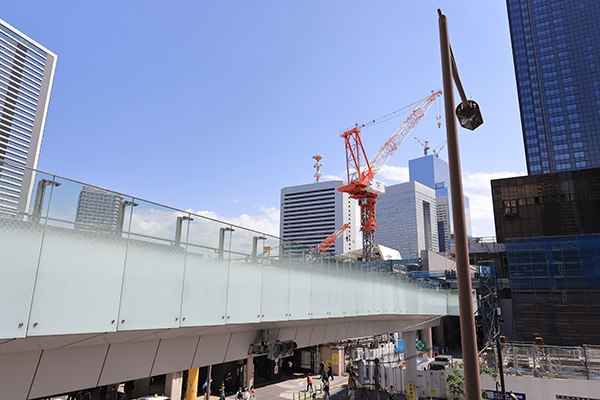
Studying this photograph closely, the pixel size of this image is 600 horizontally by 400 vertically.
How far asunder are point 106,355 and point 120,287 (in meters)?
1.98

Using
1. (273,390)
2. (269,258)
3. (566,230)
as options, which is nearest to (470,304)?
(269,258)

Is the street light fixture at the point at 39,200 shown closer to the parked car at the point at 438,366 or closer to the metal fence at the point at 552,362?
the metal fence at the point at 552,362

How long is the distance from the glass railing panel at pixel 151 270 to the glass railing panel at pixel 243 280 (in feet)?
5.66

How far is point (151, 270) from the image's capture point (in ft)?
26.5

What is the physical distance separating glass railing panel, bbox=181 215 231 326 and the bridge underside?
29.1 inches

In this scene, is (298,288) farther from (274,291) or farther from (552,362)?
(552,362)

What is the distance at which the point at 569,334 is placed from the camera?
33188 millimetres

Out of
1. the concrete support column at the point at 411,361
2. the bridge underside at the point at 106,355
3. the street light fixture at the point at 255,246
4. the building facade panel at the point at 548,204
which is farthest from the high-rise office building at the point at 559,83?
the bridge underside at the point at 106,355

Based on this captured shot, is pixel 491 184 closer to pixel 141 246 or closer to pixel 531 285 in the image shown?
pixel 531 285

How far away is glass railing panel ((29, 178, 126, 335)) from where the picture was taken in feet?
20.8

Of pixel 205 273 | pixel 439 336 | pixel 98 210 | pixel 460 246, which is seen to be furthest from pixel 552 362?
pixel 439 336

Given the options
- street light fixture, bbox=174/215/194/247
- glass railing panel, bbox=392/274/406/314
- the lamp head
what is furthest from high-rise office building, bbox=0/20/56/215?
the lamp head

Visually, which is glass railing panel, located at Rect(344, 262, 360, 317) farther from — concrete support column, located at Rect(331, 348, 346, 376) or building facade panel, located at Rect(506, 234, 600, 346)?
building facade panel, located at Rect(506, 234, 600, 346)

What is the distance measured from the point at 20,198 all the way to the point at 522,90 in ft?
483
